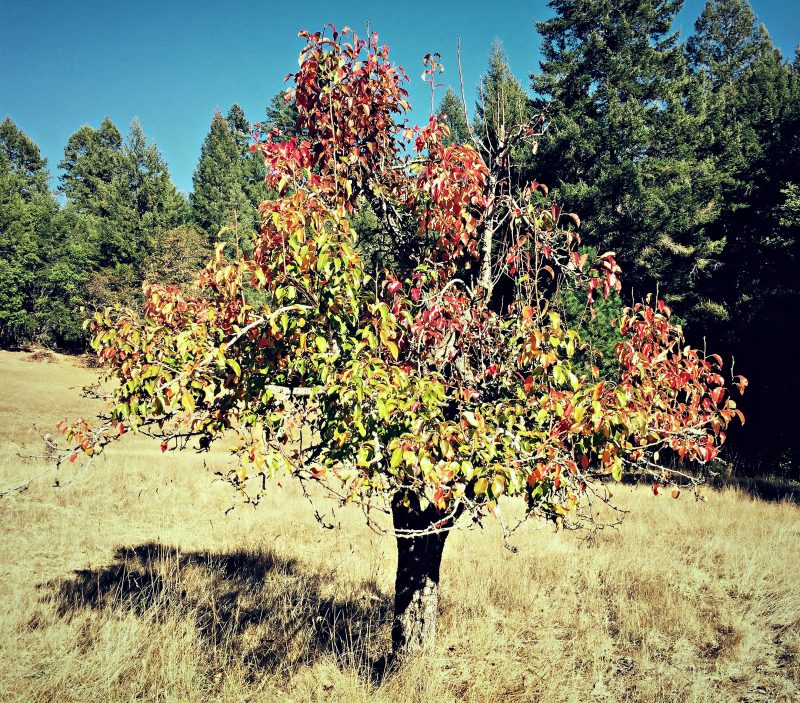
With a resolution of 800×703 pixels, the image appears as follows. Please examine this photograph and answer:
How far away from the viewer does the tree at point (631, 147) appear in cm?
2405

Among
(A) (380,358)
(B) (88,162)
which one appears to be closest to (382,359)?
(A) (380,358)

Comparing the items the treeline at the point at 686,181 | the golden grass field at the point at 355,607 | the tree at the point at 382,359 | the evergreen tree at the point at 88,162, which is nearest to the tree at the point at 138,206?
the evergreen tree at the point at 88,162

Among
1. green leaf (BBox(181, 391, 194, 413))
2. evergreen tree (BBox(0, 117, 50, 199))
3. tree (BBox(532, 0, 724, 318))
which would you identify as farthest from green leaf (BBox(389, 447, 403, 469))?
evergreen tree (BBox(0, 117, 50, 199))

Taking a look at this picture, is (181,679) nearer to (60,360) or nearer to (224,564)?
(224,564)

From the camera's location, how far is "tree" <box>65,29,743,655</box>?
10.6ft

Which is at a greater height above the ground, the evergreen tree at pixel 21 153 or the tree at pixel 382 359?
the evergreen tree at pixel 21 153

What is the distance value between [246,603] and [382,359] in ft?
15.0

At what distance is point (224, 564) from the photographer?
800 cm

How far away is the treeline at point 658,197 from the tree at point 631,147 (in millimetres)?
70

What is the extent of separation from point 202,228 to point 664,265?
153ft

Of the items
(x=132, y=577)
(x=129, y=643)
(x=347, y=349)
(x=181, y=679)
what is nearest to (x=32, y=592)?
(x=132, y=577)

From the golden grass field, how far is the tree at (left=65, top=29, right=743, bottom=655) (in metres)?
1.64

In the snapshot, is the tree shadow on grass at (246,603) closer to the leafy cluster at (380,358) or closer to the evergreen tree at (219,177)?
the leafy cluster at (380,358)

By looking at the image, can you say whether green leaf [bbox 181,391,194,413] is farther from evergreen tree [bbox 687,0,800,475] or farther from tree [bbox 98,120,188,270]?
tree [bbox 98,120,188,270]
